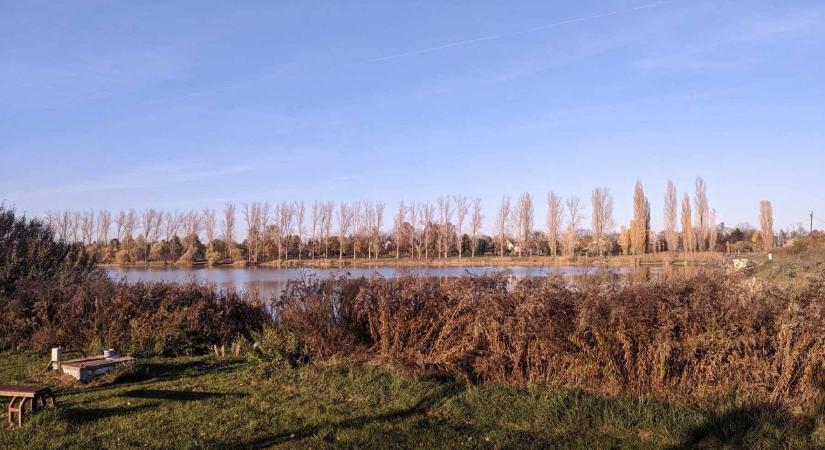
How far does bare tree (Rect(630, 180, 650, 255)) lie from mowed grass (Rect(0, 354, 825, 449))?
172 feet

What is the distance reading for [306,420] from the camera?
6207mm

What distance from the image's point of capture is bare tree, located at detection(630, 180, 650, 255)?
56906mm

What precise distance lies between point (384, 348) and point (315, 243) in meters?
63.4

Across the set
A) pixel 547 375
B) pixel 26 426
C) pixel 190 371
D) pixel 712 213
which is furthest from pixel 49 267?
pixel 712 213

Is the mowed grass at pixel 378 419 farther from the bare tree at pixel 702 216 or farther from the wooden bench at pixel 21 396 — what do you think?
the bare tree at pixel 702 216

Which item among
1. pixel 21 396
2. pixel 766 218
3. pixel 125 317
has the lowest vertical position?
pixel 21 396

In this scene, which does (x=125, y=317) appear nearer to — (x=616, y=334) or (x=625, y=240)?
(x=616, y=334)

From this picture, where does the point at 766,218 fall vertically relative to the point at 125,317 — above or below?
above

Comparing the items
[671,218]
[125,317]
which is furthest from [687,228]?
[125,317]

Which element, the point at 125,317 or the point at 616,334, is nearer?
the point at 616,334

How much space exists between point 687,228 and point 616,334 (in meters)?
Answer: 58.6

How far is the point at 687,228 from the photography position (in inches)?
2366

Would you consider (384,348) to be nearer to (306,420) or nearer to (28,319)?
(306,420)

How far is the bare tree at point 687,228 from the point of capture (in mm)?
58528
